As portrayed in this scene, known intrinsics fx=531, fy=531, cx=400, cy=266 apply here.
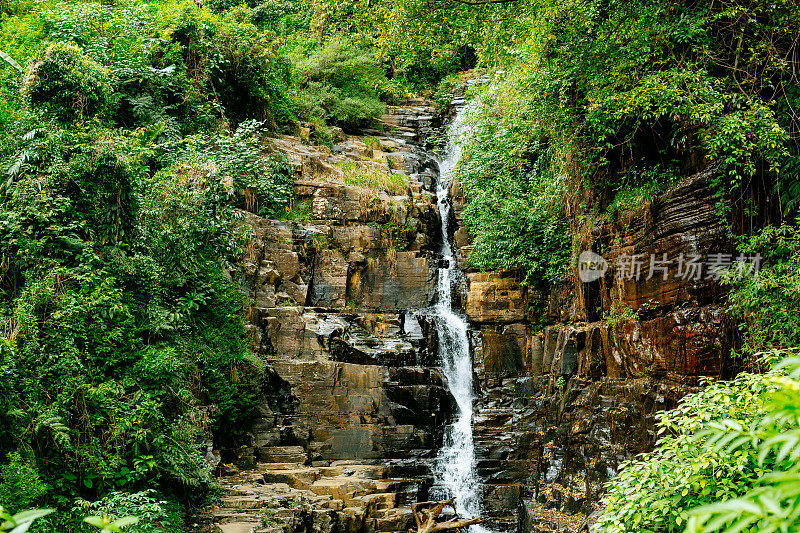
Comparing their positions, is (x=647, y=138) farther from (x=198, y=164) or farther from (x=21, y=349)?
(x=21, y=349)

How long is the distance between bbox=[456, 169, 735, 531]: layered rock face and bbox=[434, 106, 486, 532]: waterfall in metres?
0.38

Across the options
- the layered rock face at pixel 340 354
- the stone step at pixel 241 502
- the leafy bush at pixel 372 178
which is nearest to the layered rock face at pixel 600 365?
the layered rock face at pixel 340 354

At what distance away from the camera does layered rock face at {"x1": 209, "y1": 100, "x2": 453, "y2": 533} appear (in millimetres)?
10688

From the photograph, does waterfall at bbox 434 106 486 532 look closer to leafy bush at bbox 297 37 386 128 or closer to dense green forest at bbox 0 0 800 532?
dense green forest at bbox 0 0 800 532

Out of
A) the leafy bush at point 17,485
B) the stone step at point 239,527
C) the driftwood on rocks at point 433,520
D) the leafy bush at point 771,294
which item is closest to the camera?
the leafy bush at point 17,485

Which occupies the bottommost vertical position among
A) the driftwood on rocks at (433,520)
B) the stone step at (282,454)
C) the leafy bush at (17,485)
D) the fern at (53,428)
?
the driftwood on rocks at (433,520)

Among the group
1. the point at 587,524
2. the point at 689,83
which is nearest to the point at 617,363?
the point at 587,524

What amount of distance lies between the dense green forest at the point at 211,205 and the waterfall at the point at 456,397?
243 cm

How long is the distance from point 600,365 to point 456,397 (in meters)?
4.38

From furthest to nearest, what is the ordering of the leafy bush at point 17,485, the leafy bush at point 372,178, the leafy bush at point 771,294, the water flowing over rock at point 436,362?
the leafy bush at point 372,178
the water flowing over rock at point 436,362
the leafy bush at point 771,294
the leafy bush at point 17,485

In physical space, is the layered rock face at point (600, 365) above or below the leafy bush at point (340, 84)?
below

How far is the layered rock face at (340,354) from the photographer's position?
10688 millimetres

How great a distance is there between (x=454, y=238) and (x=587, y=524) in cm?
1192

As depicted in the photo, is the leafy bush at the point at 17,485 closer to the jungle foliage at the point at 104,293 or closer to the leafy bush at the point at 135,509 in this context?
the jungle foliage at the point at 104,293
